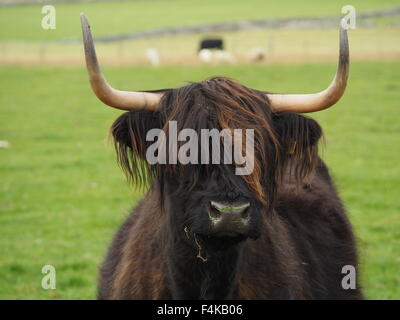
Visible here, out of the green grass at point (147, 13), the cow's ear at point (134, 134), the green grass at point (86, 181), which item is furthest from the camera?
the green grass at point (147, 13)

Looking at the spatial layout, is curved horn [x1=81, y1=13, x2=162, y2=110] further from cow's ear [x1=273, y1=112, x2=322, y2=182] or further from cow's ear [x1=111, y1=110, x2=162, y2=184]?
cow's ear [x1=273, y1=112, x2=322, y2=182]

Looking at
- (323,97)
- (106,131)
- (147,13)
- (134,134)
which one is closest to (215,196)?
(134,134)

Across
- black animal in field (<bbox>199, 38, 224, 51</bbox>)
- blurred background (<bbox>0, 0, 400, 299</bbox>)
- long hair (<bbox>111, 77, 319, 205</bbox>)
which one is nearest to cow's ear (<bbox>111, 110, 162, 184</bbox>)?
long hair (<bbox>111, 77, 319, 205</bbox>)

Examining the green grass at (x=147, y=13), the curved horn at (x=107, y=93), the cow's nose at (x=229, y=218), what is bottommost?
the cow's nose at (x=229, y=218)

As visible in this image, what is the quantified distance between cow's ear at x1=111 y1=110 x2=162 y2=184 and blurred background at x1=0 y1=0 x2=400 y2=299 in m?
0.63

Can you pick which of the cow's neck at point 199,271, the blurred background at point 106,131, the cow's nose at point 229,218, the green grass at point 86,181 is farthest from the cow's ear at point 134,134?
the cow's nose at point 229,218

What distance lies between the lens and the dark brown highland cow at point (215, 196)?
10.9 ft

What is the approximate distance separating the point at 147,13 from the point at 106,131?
65602 millimetres

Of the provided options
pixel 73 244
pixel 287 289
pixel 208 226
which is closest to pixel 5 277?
pixel 73 244

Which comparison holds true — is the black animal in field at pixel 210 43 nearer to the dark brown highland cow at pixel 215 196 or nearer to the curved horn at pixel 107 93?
the dark brown highland cow at pixel 215 196

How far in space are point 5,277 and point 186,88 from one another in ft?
13.1

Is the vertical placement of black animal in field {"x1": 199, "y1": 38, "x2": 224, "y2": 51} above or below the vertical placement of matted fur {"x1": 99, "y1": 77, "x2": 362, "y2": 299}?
above

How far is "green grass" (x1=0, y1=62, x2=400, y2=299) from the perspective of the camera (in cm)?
715

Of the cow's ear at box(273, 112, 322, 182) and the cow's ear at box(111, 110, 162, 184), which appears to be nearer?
the cow's ear at box(111, 110, 162, 184)
